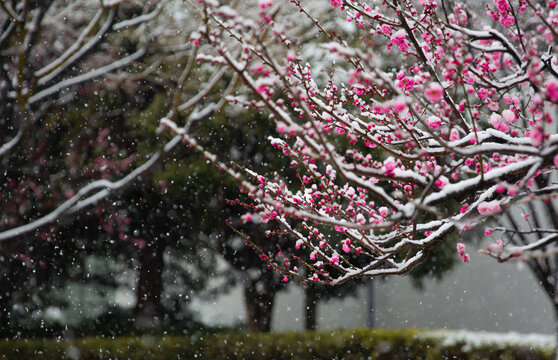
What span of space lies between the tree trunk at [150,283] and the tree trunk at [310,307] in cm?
253

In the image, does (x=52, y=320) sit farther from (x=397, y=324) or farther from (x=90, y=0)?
(x=397, y=324)

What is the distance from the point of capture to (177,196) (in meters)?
7.62

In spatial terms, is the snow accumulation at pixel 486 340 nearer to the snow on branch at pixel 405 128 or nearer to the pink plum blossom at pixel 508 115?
the snow on branch at pixel 405 128

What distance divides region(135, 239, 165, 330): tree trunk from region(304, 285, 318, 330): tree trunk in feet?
8.29

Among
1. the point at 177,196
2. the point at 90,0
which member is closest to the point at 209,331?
the point at 177,196

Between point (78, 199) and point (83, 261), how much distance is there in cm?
562

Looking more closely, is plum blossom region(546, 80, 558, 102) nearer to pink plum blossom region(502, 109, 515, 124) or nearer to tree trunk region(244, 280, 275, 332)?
pink plum blossom region(502, 109, 515, 124)

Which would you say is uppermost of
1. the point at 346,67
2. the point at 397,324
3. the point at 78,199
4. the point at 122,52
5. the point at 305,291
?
the point at 122,52

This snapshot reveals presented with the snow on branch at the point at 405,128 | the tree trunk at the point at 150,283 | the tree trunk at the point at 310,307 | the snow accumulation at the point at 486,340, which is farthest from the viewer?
the tree trunk at the point at 150,283

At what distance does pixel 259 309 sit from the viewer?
8.27m

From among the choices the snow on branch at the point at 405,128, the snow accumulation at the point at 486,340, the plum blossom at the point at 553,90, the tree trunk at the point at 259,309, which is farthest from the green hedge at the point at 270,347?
the plum blossom at the point at 553,90

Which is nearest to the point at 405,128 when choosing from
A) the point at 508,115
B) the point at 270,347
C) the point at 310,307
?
the point at 508,115

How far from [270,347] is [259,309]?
5.19ft

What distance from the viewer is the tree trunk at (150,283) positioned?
831cm
